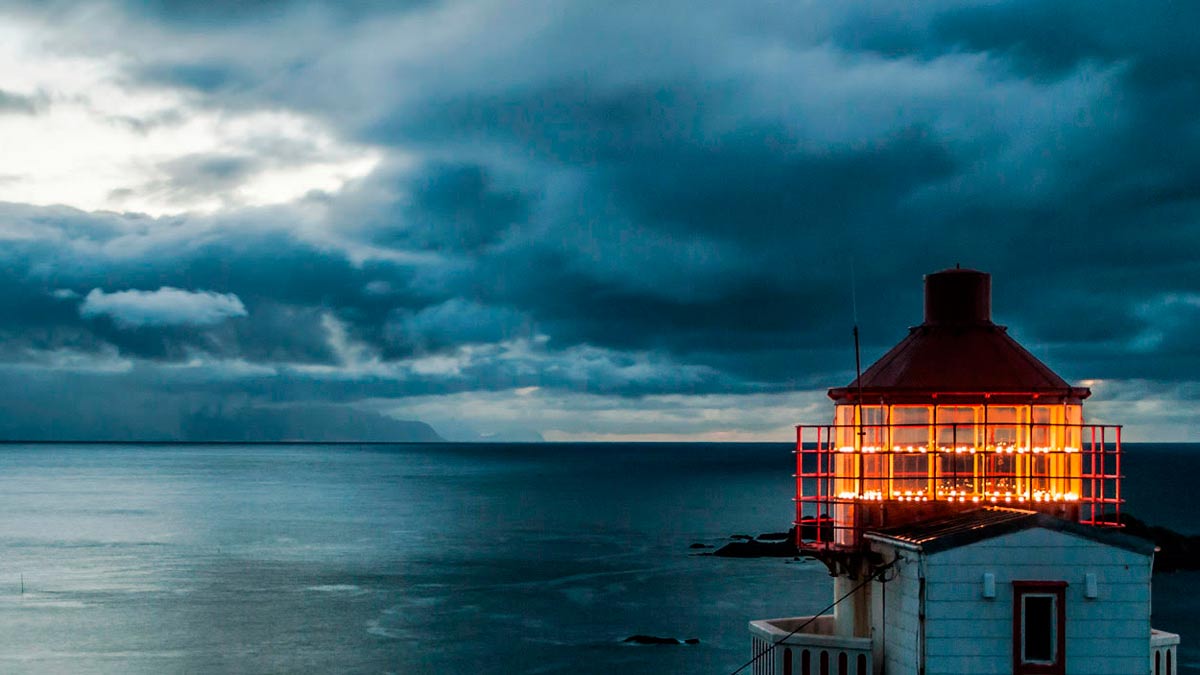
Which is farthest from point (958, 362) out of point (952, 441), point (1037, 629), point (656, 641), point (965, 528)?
point (656, 641)

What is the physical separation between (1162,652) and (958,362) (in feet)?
14.7

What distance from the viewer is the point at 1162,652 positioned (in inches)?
587

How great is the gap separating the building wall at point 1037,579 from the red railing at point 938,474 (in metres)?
2.34

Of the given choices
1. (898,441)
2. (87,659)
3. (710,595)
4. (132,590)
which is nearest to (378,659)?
(87,659)

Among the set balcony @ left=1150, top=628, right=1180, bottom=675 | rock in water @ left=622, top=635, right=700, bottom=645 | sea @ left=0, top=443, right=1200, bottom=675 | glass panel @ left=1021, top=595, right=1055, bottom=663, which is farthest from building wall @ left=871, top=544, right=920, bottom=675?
rock in water @ left=622, top=635, right=700, bottom=645

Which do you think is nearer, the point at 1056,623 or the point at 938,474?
the point at 1056,623

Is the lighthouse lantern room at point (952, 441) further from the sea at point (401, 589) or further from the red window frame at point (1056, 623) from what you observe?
the sea at point (401, 589)

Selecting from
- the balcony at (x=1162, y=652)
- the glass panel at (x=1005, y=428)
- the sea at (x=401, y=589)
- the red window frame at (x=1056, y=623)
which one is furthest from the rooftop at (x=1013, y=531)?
the sea at (x=401, y=589)

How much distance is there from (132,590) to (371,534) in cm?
3386

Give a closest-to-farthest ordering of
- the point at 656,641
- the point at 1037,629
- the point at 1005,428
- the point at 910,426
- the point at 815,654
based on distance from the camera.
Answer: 1. the point at 1037,629
2. the point at 815,654
3. the point at 910,426
4. the point at 1005,428
5. the point at 656,641

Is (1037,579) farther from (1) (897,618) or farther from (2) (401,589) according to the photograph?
(2) (401,589)

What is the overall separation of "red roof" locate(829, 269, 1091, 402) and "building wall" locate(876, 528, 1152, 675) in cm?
301

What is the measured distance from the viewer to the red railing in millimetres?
16547

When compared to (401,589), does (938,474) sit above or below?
above
